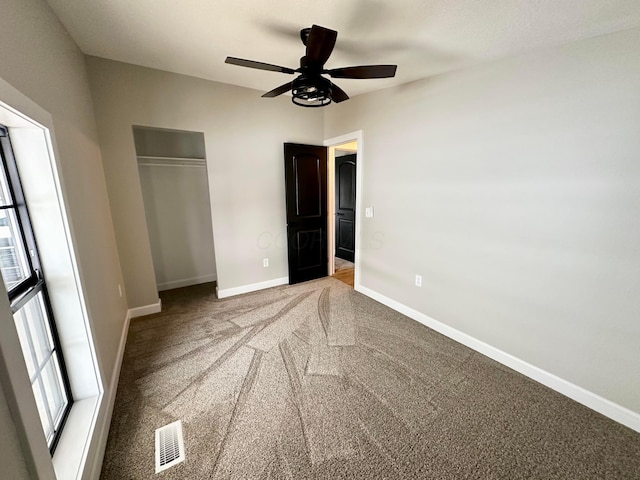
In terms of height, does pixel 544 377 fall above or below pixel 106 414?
below

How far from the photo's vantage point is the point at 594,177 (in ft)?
5.26

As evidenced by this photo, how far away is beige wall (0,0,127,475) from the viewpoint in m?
1.15

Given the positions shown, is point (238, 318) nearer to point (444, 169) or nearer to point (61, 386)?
point (61, 386)

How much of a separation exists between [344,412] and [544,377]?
155 centimetres

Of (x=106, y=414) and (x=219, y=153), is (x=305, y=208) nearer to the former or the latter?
(x=219, y=153)

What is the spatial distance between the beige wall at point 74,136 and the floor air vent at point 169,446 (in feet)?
1.29

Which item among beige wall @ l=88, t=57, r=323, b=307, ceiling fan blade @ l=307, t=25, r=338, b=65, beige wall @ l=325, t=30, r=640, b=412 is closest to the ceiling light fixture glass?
ceiling fan blade @ l=307, t=25, r=338, b=65

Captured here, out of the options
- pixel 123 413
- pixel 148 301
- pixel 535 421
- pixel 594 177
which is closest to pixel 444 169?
pixel 594 177

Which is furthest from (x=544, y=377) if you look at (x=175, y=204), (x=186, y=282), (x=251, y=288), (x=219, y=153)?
(x=175, y=204)

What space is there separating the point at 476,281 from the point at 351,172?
2.89 m

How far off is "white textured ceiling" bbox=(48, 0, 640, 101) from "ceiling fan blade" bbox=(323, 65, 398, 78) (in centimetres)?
27

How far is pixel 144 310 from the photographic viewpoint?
294 cm

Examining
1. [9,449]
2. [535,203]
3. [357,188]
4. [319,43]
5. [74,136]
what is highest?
[319,43]

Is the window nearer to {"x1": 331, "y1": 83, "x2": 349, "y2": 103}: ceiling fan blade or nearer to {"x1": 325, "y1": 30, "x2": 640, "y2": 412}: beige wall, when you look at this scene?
{"x1": 331, "y1": 83, "x2": 349, "y2": 103}: ceiling fan blade
